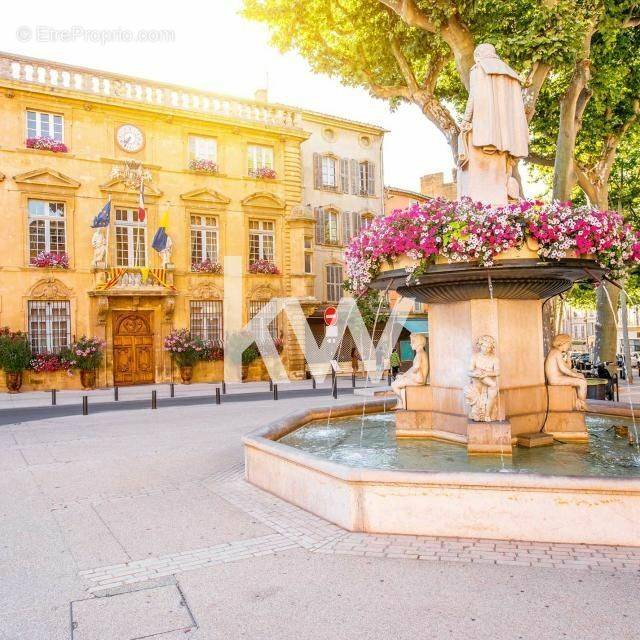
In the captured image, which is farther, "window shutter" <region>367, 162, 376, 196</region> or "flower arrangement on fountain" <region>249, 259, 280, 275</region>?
"window shutter" <region>367, 162, 376, 196</region>

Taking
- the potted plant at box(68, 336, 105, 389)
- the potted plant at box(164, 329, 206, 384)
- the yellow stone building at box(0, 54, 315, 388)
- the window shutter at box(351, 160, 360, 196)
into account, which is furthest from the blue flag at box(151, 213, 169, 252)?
the window shutter at box(351, 160, 360, 196)

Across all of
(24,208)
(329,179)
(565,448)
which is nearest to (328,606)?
(565,448)

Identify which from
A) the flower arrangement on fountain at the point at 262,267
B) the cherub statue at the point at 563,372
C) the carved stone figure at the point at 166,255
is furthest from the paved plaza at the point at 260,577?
the flower arrangement on fountain at the point at 262,267

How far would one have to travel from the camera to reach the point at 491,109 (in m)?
7.34

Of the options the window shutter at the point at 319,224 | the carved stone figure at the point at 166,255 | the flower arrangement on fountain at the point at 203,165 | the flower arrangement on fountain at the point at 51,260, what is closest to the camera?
the flower arrangement on fountain at the point at 51,260

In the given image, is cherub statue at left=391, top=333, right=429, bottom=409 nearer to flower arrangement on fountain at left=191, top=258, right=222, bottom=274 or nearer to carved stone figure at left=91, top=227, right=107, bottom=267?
carved stone figure at left=91, top=227, right=107, bottom=267

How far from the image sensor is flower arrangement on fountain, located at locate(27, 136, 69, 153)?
77.5 ft

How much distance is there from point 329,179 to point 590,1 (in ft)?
69.6

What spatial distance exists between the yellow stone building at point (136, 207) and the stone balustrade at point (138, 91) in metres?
0.05

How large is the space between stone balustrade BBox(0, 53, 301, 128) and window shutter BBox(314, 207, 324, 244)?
4.65 meters

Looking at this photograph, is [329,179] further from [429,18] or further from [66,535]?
[66,535]

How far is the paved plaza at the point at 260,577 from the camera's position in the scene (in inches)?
147

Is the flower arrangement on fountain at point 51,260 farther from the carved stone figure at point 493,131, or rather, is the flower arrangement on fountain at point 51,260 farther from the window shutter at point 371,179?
the carved stone figure at point 493,131

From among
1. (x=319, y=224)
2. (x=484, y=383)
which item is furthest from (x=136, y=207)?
(x=484, y=383)
